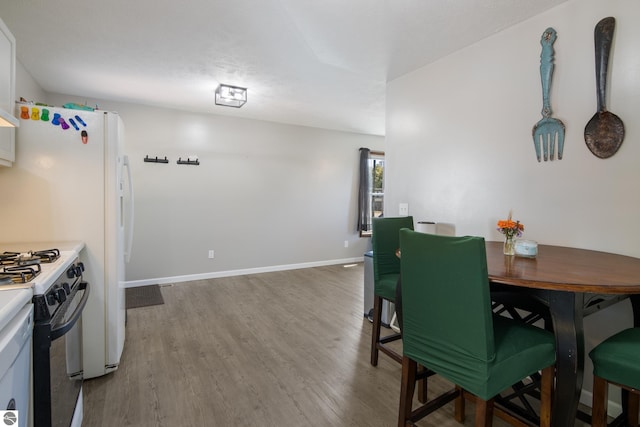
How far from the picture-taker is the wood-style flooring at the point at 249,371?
184 centimetres

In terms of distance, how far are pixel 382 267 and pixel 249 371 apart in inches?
48.3

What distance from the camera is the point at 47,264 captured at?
148cm

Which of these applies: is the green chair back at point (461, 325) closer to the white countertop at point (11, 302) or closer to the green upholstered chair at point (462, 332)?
the green upholstered chair at point (462, 332)

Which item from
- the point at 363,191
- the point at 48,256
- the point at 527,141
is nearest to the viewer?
the point at 48,256

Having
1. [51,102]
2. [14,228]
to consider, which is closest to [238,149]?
[51,102]

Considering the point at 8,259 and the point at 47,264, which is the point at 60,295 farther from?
the point at 8,259

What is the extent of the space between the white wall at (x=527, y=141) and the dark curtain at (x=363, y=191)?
2.88 m

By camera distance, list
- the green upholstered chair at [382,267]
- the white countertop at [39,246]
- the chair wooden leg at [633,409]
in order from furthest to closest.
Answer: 1. the green upholstered chair at [382,267]
2. the white countertop at [39,246]
3. the chair wooden leg at [633,409]

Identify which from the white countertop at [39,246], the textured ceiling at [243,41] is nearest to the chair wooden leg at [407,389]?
the white countertop at [39,246]

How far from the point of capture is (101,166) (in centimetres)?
211

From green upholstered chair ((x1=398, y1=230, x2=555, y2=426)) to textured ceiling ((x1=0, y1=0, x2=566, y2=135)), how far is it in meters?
1.63

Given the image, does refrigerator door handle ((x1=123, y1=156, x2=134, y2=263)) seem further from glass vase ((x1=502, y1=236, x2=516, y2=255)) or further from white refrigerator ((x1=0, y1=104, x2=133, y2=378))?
glass vase ((x1=502, y1=236, x2=516, y2=255))

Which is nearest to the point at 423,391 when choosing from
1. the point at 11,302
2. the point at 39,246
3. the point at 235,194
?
the point at 11,302

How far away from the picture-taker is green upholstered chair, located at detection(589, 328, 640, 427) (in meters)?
1.19
